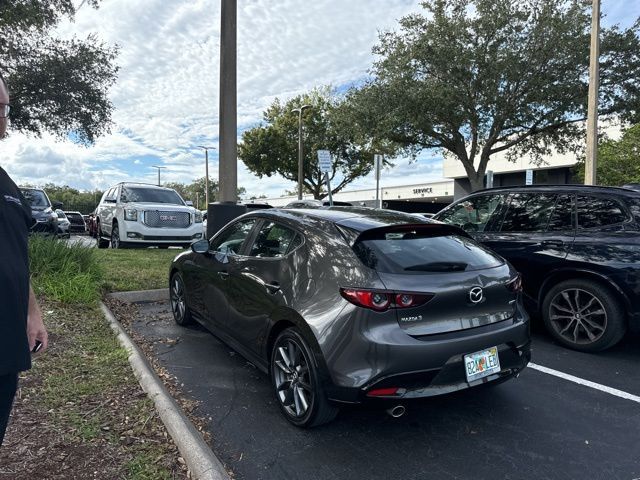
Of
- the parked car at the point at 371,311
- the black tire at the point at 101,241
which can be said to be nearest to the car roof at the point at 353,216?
the parked car at the point at 371,311

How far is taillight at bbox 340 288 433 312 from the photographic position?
9.37ft

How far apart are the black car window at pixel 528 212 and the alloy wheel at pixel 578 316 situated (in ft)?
2.64

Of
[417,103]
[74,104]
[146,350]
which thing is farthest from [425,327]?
[417,103]

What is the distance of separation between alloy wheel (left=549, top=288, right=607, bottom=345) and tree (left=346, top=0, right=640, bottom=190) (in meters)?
12.5

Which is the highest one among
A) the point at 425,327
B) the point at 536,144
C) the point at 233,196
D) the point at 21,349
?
the point at 536,144

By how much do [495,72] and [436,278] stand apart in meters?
15.0

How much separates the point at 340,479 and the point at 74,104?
42.7 feet

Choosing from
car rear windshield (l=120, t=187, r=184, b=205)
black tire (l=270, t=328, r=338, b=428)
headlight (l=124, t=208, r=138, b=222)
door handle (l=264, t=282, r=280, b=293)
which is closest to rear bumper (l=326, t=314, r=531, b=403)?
black tire (l=270, t=328, r=338, b=428)

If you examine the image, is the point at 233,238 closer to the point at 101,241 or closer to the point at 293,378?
the point at 293,378

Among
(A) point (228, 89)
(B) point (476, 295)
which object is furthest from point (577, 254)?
(A) point (228, 89)

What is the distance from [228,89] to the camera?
28.7 ft

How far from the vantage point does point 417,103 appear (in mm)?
16578

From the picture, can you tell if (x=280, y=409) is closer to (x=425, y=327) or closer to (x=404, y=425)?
(x=404, y=425)

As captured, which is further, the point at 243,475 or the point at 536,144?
the point at 536,144
